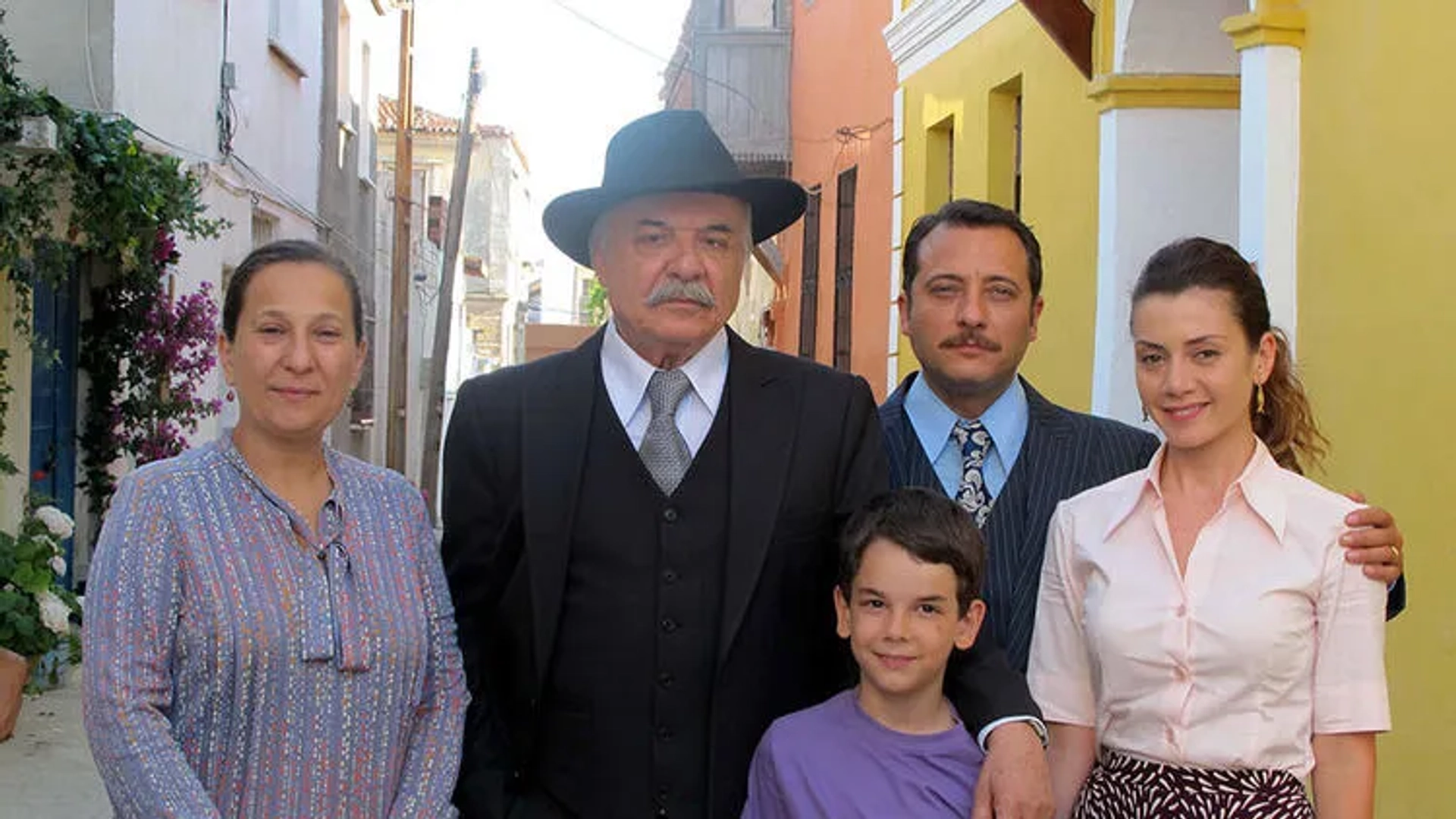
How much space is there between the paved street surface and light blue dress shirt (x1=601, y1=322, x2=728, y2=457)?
3.39 metres

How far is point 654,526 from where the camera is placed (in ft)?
9.08

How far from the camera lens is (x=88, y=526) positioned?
30.7 ft

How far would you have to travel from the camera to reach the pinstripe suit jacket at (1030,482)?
306 centimetres

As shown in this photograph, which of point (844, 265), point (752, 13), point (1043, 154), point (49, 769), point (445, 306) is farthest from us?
point (445, 306)

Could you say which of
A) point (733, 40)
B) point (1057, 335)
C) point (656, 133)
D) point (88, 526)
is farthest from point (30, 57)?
point (733, 40)

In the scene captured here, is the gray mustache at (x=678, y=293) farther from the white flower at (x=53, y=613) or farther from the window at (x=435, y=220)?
the window at (x=435, y=220)

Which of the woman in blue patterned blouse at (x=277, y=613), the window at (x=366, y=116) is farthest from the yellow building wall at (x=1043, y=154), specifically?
the window at (x=366, y=116)

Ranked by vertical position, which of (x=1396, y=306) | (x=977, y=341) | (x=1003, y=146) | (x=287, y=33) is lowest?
(x=977, y=341)

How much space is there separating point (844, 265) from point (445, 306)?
7605mm

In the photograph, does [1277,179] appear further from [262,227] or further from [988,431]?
[262,227]

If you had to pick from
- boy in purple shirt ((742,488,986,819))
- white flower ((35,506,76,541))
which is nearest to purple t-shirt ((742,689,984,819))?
boy in purple shirt ((742,488,986,819))

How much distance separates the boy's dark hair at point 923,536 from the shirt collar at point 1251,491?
0.23 metres

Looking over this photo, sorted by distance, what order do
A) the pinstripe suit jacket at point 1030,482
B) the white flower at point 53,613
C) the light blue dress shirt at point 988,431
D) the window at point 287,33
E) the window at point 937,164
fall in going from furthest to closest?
the window at point 287,33
the window at point 937,164
the white flower at point 53,613
the light blue dress shirt at point 988,431
the pinstripe suit jacket at point 1030,482

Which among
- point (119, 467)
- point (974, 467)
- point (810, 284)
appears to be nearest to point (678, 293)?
point (974, 467)
